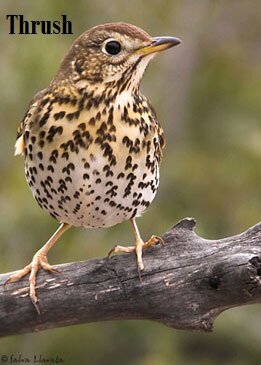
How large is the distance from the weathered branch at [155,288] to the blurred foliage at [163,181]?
5.56 ft

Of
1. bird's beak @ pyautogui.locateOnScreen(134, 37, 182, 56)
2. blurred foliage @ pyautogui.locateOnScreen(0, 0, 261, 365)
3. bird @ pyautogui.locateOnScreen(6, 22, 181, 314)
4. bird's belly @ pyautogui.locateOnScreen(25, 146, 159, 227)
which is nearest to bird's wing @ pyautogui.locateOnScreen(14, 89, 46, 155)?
bird @ pyautogui.locateOnScreen(6, 22, 181, 314)

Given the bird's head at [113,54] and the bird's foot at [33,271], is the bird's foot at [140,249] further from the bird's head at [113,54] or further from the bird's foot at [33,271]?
the bird's head at [113,54]

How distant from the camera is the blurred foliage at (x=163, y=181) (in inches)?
239

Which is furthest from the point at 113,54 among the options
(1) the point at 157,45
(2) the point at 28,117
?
(2) the point at 28,117

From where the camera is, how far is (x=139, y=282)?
412 centimetres

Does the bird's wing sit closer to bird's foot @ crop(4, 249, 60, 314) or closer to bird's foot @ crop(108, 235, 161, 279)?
bird's foot @ crop(4, 249, 60, 314)

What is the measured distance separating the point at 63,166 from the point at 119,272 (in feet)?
1.65

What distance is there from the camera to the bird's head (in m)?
4.03

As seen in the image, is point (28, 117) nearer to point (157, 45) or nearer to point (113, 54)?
point (113, 54)

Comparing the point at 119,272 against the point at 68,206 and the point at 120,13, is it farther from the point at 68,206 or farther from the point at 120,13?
the point at 120,13

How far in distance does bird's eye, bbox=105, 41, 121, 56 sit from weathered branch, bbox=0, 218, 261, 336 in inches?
30.0

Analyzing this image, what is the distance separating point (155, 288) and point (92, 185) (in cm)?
50

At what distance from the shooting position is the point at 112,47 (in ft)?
13.5

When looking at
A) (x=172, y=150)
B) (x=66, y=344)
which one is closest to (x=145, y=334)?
(x=66, y=344)
